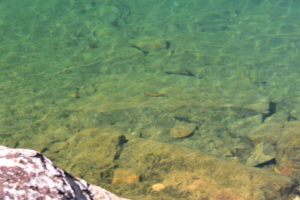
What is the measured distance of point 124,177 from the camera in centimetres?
340

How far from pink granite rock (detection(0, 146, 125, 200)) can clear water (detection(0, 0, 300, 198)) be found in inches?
100

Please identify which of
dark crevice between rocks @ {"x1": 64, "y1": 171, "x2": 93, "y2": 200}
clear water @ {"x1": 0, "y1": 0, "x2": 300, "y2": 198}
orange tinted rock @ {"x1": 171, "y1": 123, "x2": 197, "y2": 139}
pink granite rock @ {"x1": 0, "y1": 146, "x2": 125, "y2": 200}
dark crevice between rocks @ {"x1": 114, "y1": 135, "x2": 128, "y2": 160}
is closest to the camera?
pink granite rock @ {"x1": 0, "y1": 146, "x2": 125, "y2": 200}

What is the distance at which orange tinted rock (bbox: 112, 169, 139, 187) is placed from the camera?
3.35 metres

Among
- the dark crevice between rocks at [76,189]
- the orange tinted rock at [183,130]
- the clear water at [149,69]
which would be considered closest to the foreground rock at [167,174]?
the clear water at [149,69]

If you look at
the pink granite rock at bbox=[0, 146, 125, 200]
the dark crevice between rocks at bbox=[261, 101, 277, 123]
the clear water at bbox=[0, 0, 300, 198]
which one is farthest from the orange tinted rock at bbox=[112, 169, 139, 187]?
the dark crevice between rocks at bbox=[261, 101, 277, 123]

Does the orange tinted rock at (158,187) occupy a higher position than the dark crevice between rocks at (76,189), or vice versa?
the dark crevice between rocks at (76,189)

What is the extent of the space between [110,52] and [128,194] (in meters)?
5.89

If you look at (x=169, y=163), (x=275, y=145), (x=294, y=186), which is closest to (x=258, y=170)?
(x=294, y=186)

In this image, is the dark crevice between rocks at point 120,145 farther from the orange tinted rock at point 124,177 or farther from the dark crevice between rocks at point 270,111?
the dark crevice between rocks at point 270,111

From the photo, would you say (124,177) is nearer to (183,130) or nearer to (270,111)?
(183,130)

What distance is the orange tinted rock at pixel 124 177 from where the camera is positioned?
3.35 m

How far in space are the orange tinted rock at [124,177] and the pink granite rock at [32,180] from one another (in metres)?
1.50

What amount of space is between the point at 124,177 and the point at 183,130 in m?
1.89

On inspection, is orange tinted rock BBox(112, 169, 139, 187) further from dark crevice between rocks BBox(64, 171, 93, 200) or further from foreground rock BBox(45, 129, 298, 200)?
dark crevice between rocks BBox(64, 171, 93, 200)
